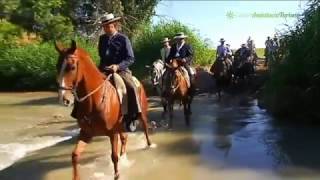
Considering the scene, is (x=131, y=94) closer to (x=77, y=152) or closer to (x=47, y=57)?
(x=77, y=152)

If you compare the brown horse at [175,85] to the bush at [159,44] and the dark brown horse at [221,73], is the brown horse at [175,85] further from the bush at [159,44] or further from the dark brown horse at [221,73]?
the bush at [159,44]

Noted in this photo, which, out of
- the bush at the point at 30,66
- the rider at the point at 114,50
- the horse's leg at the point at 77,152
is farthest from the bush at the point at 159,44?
the horse's leg at the point at 77,152

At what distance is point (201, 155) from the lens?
36.0 feet

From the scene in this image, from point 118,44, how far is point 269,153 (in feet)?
12.9

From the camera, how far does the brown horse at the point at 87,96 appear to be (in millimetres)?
7410

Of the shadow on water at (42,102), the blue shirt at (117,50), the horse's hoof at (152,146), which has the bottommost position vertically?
the shadow on water at (42,102)

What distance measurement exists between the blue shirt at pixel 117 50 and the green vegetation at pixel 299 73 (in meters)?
6.65

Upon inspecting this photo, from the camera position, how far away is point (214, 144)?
39.8 ft

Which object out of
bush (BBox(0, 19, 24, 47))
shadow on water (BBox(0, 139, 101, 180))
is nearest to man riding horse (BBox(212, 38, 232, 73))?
bush (BBox(0, 19, 24, 47))

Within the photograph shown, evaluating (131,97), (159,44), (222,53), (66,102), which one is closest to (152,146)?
(131,97)

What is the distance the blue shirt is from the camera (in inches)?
360

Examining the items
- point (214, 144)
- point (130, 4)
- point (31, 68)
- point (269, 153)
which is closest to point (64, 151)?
point (214, 144)

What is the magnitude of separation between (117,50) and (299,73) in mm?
7627

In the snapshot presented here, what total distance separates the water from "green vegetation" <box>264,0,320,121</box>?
2.18 feet
